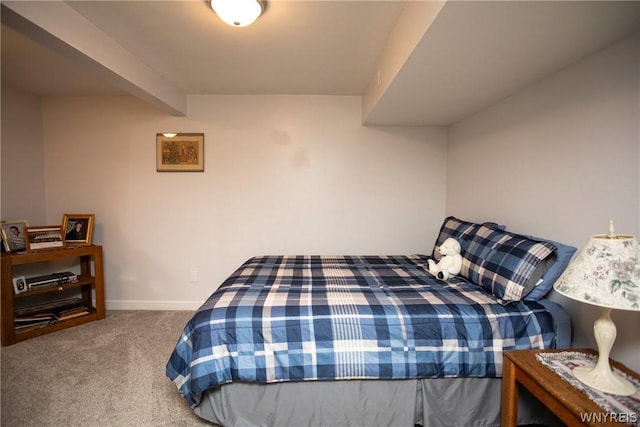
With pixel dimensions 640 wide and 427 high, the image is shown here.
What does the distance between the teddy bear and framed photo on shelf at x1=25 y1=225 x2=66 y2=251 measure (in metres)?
3.41

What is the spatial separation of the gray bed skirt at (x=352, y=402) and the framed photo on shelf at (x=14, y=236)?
2.47 metres

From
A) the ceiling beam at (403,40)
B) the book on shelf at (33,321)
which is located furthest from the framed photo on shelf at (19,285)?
the ceiling beam at (403,40)

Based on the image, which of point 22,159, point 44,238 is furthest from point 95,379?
point 22,159

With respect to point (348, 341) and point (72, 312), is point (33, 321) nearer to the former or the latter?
point (72, 312)

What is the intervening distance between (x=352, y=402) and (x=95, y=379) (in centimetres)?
178

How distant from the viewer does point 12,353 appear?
2195mm

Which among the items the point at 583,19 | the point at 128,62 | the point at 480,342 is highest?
the point at 128,62

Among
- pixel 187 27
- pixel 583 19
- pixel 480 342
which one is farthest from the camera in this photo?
pixel 187 27

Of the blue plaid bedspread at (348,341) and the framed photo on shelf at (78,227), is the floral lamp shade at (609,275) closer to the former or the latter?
the blue plaid bedspread at (348,341)

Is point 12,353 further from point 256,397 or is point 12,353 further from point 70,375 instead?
point 256,397

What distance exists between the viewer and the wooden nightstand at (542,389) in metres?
0.92

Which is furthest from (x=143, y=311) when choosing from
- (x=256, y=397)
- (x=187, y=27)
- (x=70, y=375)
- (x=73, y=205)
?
(x=187, y=27)

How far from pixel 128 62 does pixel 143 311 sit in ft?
8.01

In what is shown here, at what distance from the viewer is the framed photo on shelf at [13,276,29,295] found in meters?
2.42
